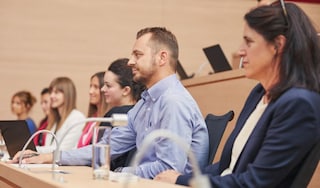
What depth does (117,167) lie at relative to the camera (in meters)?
3.56

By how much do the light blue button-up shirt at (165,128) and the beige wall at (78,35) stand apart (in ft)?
12.1

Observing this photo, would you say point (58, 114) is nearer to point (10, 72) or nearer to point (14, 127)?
point (10, 72)

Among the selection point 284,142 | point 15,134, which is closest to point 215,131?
point 284,142

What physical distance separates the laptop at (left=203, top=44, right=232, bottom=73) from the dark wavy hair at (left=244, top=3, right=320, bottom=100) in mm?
2310

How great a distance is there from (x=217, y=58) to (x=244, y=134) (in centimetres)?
231

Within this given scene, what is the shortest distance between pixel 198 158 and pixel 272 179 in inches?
38.4

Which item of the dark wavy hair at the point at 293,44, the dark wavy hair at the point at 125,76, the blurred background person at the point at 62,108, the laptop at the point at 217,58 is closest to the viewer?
the dark wavy hair at the point at 293,44

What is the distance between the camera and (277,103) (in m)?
2.23

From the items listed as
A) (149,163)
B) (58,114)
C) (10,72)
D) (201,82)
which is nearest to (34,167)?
(149,163)

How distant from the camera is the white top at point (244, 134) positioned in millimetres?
2479

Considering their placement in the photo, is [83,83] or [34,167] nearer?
[34,167]

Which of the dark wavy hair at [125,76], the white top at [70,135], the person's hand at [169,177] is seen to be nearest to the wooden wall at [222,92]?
the dark wavy hair at [125,76]

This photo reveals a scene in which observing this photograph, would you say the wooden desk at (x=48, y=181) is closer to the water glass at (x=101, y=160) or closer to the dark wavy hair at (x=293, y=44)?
the water glass at (x=101, y=160)

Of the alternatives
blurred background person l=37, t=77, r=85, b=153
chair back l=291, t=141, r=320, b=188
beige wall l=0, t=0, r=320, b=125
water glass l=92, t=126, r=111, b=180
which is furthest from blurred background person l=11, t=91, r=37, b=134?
chair back l=291, t=141, r=320, b=188
